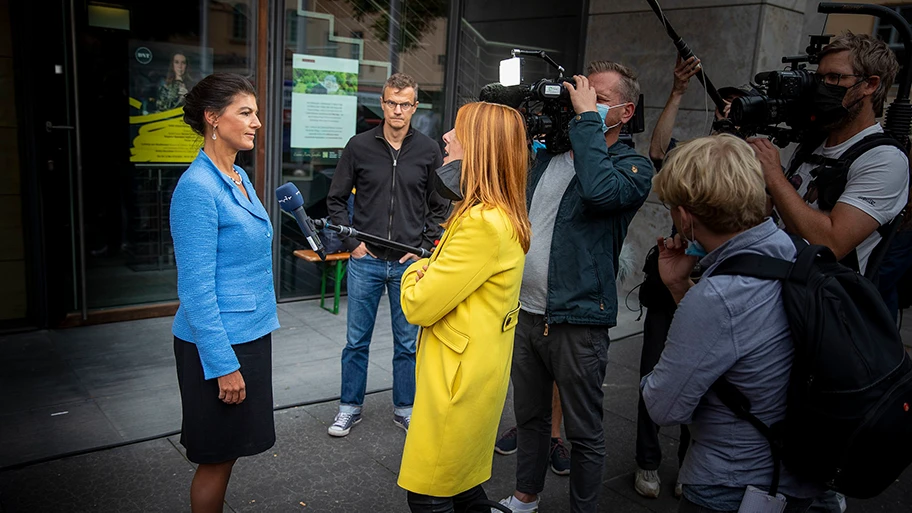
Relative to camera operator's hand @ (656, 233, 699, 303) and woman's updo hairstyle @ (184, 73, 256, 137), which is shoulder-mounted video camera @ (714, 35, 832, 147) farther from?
woman's updo hairstyle @ (184, 73, 256, 137)

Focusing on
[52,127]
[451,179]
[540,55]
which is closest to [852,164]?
[540,55]

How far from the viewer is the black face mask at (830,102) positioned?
3035mm

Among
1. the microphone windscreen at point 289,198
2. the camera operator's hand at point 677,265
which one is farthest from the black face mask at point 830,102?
the microphone windscreen at point 289,198

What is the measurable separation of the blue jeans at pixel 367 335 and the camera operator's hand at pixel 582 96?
176 centimetres

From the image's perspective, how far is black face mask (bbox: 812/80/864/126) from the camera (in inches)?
119

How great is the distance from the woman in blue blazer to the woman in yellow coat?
67 cm

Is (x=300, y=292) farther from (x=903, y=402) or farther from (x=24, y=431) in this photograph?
(x=903, y=402)

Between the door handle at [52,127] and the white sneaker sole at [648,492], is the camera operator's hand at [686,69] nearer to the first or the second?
the white sneaker sole at [648,492]

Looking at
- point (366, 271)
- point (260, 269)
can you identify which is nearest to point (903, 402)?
point (260, 269)

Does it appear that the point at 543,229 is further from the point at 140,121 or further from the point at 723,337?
the point at 140,121

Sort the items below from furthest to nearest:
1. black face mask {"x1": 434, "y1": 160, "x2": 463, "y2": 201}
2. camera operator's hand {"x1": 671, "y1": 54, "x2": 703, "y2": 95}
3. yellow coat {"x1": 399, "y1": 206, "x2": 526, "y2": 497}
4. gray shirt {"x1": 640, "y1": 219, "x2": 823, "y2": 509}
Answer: camera operator's hand {"x1": 671, "y1": 54, "x2": 703, "y2": 95} < black face mask {"x1": 434, "y1": 160, "x2": 463, "y2": 201} < yellow coat {"x1": 399, "y1": 206, "x2": 526, "y2": 497} < gray shirt {"x1": 640, "y1": 219, "x2": 823, "y2": 509}

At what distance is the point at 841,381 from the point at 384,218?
307 centimetres

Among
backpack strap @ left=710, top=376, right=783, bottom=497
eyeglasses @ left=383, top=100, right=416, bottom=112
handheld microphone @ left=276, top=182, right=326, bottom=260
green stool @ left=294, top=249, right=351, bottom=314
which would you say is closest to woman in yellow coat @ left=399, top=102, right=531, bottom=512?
handheld microphone @ left=276, top=182, right=326, bottom=260

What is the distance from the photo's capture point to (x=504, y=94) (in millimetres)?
3168
